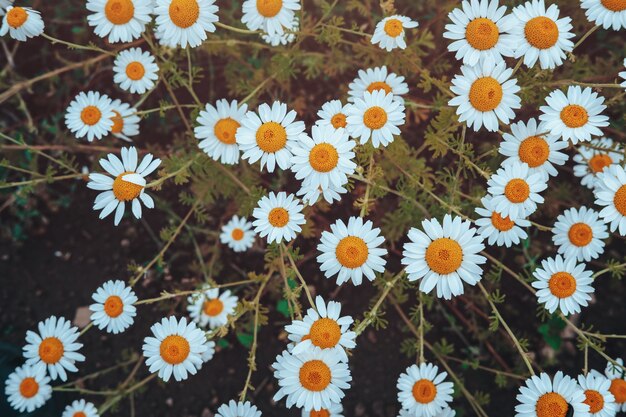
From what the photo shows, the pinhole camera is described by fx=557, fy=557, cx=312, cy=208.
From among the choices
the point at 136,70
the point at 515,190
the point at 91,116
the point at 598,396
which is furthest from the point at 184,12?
the point at 598,396

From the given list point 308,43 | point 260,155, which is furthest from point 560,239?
→ point 308,43

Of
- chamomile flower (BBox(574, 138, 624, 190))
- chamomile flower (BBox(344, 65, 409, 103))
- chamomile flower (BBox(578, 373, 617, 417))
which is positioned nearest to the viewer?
chamomile flower (BBox(578, 373, 617, 417))

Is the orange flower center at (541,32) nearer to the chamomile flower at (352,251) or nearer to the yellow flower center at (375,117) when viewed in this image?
the yellow flower center at (375,117)

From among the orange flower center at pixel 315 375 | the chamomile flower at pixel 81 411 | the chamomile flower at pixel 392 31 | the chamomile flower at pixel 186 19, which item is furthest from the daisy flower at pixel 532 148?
the chamomile flower at pixel 81 411

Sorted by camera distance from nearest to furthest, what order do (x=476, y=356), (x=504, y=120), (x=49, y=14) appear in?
(x=504, y=120) < (x=476, y=356) < (x=49, y=14)

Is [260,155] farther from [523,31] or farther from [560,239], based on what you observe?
[560,239]

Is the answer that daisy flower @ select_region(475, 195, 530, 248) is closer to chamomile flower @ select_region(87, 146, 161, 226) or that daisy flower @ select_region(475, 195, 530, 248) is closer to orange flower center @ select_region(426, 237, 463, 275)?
orange flower center @ select_region(426, 237, 463, 275)

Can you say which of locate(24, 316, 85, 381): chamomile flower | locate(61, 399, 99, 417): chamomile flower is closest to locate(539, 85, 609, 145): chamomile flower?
locate(24, 316, 85, 381): chamomile flower
